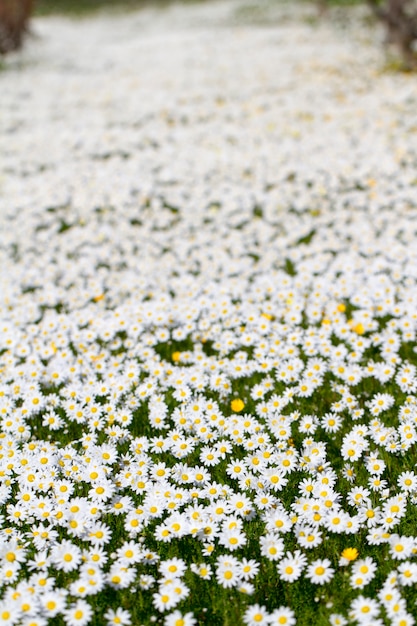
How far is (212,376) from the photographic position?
504cm

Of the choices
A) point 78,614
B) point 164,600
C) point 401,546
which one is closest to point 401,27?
point 401,546

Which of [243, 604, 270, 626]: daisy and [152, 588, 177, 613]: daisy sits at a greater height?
[152, 588, 177, 613]: daisy

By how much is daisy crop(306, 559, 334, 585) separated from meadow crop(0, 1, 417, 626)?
0.01 metres

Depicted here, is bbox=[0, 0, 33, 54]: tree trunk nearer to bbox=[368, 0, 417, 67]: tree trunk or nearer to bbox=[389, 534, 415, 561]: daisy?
bbox=[368, 0, 417, 67]: tree trunk

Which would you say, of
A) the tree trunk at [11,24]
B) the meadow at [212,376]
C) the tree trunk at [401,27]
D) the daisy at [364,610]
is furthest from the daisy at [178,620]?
the tree trunk at [11,24]

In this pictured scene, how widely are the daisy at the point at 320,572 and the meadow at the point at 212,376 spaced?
0.01 meters

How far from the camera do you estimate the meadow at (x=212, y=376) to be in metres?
3.38

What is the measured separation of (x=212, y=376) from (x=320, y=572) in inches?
82.4

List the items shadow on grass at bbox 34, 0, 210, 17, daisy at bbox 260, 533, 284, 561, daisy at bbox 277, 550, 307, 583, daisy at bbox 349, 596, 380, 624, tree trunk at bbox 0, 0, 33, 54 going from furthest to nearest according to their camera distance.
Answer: shadow on grass at bbox 34, 0, 210, 17 < tree trunk at bbox 0, 0, 33, 54 < daisy at bbox 260, 533, 284, 561 < daisy at bbox 277, 550, 307, 583 < daisy at bbox 349, 596, 380, 624

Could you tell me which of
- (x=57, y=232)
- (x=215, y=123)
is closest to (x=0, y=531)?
(x=57, y=232)

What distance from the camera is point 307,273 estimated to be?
6625 mm

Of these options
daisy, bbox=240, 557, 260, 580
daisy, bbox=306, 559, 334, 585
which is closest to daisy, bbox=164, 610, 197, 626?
daisy, bbox=240, 557, 260, 580

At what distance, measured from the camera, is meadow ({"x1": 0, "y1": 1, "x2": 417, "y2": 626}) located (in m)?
3.38

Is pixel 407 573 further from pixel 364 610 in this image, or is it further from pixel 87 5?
pixel 87 5
